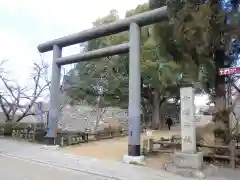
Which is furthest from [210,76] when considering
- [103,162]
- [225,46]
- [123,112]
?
[123,112]

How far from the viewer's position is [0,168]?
29.7 feet

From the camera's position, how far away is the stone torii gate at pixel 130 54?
11125mm

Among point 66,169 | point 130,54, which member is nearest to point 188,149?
point 66,169

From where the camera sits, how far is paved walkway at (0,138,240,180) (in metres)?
8.23

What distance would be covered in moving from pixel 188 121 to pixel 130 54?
3899mm

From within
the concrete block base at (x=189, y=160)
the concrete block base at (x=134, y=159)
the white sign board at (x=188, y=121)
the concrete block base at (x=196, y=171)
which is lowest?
the concrete block base at (x=196, y=171)

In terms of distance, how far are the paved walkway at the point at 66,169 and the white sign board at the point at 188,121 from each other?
1198mm

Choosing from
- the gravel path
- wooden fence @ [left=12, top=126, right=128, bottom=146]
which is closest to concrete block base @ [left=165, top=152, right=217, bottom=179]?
the gravel path

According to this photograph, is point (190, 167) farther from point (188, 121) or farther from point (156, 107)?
point (156, 107)

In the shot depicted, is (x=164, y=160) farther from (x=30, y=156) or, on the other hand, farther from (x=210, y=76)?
(x=30, y=156)

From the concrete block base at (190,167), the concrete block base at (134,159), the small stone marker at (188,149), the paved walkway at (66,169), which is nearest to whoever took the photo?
the paved walkway at (66,169)

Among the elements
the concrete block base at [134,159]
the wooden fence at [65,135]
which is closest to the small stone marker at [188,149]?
the concrete block base at [134,159]

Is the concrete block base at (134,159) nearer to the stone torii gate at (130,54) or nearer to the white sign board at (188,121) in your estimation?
the stone torii gate at (130,54)

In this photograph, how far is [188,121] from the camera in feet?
31.3
